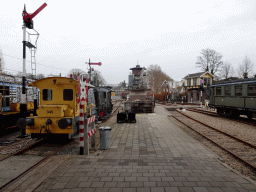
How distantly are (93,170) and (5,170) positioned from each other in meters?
2.24

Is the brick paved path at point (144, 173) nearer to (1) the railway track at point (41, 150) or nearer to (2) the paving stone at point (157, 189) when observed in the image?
(2) the paving stone at point (157, 189)

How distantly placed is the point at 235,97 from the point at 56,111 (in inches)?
521

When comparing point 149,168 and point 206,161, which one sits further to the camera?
point 206,161

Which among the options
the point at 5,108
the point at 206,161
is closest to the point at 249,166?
the point at 206,161

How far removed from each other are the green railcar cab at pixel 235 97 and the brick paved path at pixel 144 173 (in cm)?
856

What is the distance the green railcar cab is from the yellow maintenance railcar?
1160 centimetres

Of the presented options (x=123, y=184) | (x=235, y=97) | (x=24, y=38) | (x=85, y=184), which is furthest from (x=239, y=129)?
(x=24, y=38)

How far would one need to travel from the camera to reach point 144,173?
4191 millimetres

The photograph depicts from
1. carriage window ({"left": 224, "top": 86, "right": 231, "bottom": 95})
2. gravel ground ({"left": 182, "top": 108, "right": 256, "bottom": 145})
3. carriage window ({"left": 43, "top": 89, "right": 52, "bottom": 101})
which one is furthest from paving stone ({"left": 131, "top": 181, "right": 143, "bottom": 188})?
carriage window ({"left": 224, "top": 86, "right": 231, "bottom": 95})

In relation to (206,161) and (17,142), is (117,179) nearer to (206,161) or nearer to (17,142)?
(206,161)

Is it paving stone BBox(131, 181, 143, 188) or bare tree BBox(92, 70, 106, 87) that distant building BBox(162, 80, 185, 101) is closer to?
bare tree BBox(92, 70, 106, 87)

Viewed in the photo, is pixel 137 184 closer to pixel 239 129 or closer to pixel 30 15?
pixel 30 15

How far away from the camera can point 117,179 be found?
12.8 feet

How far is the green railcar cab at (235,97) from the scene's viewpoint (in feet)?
A: 40.2
